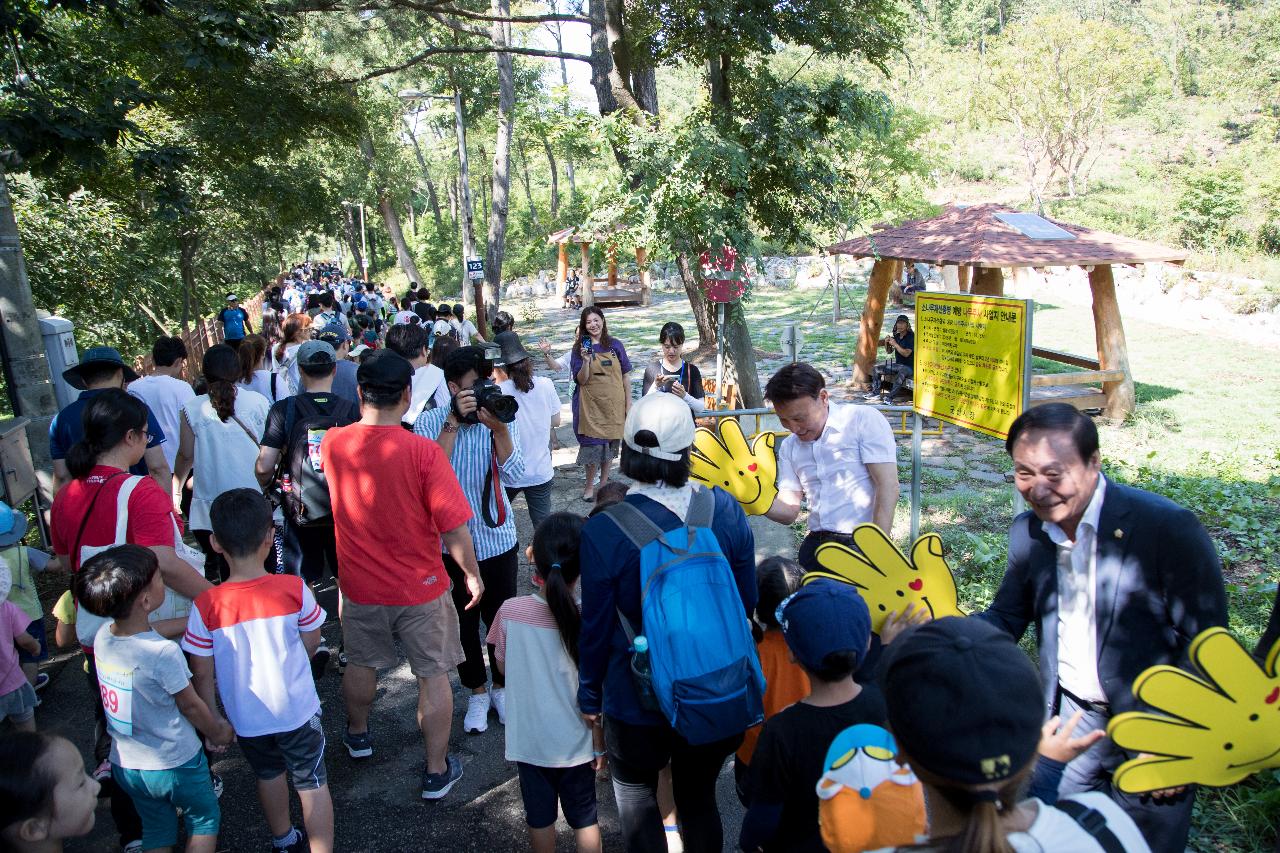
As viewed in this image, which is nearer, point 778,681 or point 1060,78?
point 778,681

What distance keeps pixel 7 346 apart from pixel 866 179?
56.7 feet

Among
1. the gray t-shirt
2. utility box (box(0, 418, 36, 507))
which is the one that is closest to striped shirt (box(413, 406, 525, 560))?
the gray t-shirt

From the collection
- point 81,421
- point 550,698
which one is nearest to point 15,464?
point 81,421

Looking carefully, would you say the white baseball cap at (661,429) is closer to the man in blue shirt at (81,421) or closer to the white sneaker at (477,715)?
the white sneaker at (477,715)

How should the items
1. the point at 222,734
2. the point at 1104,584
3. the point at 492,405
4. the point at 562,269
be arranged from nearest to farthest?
the point at 1104,584 → the point at 222,734 → the point at 492,405 → the point at 562,269

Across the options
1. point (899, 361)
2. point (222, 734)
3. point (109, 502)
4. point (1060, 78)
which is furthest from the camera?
point (1060, 78)

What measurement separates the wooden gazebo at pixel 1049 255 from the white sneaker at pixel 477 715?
7.61 metres

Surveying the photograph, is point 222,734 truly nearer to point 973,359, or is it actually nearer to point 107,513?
point 107,513

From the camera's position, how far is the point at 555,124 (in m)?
7.97

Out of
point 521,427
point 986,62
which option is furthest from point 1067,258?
point 986,62

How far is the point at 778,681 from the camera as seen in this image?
8.89 feet

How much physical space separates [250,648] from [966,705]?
7.86 ft

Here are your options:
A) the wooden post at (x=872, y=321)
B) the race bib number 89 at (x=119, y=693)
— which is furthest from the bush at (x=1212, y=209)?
the race bib number 89 at (x=119, y=693)

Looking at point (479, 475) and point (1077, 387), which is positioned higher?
point (479, 475)
